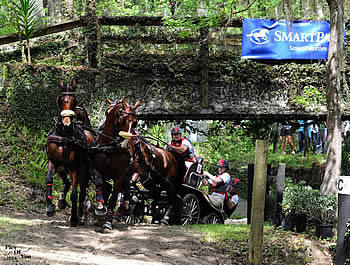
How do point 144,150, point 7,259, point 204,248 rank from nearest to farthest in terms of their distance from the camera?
point 7,259, point 204,248, point 144,150

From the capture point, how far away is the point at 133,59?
12.4 metres

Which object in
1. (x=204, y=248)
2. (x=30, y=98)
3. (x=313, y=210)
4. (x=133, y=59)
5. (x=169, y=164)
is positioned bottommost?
(x=204, y=248)

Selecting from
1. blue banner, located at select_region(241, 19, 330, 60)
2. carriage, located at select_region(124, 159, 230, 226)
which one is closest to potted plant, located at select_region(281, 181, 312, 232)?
carriage, located at select_region(124, 159, 230, 226)

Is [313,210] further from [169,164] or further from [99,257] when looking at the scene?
[99,257]

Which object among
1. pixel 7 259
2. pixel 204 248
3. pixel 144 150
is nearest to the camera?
pixel 7 259

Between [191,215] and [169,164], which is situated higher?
[169,164]

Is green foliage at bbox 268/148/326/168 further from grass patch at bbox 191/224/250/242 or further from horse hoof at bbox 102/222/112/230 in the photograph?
horse hoof at bbox 102/222/112/230

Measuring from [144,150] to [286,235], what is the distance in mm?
3203

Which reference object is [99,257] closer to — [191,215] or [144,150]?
[144,150]

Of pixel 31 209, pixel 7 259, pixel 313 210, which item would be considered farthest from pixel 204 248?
pixel 31 209

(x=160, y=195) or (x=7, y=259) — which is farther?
(x=160, y=195)

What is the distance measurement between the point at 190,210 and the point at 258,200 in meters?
3.65

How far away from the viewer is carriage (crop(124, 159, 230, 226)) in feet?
34.1

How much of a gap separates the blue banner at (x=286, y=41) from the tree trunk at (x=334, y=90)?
111 inches
